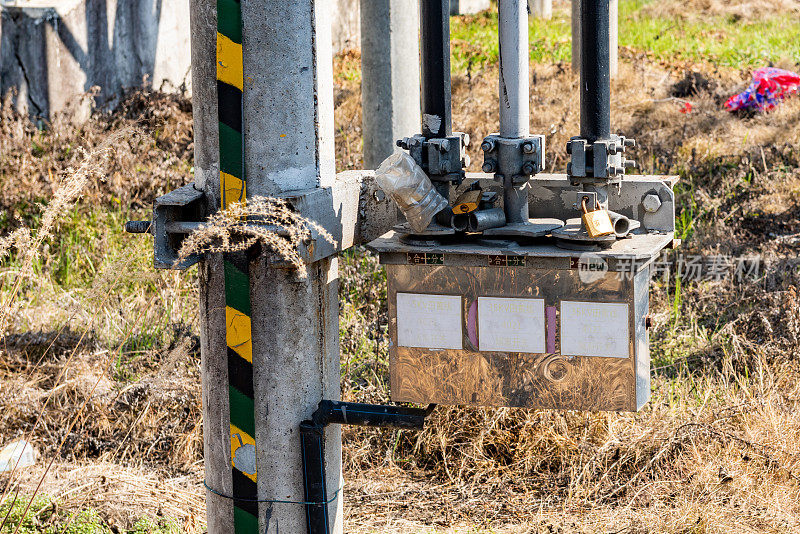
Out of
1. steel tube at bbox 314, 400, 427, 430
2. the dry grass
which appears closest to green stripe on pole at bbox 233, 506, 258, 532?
steel tube at bbox 314, 400, 427, 430

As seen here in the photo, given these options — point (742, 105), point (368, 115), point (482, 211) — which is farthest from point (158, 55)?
point (482, 211)

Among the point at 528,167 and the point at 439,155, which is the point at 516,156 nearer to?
the point at 528,167

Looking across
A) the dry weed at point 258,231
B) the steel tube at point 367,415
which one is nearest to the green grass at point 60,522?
the steel tube at point 367,415

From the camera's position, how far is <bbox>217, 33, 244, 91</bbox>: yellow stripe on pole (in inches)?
86.7

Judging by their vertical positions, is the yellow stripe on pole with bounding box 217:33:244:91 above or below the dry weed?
above

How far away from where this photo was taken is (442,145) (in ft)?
7.90

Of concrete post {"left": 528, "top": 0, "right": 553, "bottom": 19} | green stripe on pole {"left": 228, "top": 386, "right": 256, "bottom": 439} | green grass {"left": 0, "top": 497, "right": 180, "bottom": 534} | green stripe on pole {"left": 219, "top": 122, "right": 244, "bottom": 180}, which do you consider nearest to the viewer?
green stripe on pole {"left": 219, "top": 122, "right": 244, "bottom": 180}

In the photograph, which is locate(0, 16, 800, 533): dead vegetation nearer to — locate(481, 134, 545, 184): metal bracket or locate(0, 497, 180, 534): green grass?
locate(0, 497, 180, 534): green grass

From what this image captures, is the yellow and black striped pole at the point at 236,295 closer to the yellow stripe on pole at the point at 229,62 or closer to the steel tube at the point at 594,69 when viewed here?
the yellow stripe on pole at the point at 229,62

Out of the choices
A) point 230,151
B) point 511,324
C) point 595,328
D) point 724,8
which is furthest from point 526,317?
point 724,8

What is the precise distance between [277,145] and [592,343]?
89 centimetres

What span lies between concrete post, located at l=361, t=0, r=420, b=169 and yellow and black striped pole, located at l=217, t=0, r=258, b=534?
3.25 metres

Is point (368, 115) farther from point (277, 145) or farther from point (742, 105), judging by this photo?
point (742, 105)

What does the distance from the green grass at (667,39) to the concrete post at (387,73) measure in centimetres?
358
